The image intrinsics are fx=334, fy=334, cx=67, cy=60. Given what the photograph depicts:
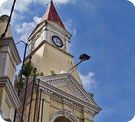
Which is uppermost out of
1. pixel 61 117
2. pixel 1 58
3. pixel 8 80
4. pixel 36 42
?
pixel 36 42

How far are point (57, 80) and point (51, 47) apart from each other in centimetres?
395

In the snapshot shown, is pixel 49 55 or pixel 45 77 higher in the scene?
pixel 49 55

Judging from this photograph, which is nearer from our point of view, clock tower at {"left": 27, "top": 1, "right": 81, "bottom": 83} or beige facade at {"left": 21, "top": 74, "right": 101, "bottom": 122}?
beige facade at {"left": 21, "top": 74, "right": 101, "bottom": 122}

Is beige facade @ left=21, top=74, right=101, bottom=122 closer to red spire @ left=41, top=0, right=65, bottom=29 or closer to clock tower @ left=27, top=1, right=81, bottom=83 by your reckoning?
clock tower @ left=27, top=1, right=81, bottom=83

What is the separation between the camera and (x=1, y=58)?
37.6ft

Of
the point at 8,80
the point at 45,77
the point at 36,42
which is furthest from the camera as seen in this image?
the point at 36,42

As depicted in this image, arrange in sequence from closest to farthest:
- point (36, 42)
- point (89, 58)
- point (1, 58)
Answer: point (1, 58)
point (89, 58)
point (36, 42)

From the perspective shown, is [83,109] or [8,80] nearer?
[8,80]

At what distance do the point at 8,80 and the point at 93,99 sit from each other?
11898mm

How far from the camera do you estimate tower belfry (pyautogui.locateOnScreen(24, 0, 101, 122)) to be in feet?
62.8

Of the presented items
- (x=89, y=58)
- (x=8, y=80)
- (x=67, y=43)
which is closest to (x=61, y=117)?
(x=89, y=58)

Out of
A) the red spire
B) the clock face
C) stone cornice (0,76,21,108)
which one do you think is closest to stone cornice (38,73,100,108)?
the clock face

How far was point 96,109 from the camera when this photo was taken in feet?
70.7

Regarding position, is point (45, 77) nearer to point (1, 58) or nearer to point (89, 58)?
point (89, 58)
